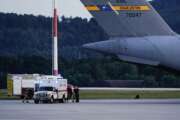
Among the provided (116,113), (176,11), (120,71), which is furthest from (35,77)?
(176,11)

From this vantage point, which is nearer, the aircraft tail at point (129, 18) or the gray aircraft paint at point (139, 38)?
the gray aircraft paint at point (139, 38)

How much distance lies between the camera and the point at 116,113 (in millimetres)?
37719

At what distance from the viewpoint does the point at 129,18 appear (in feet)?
163

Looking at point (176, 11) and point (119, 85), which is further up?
point (176, 11)

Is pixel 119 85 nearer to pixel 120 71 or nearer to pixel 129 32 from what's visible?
pixel 120 71

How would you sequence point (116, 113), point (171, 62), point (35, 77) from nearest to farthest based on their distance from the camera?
point (116, 113), point (171, 62), point (35, 77)

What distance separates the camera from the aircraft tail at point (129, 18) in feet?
162

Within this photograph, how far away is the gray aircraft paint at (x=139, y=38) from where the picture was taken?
160ft

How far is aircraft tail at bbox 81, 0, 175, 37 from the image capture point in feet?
162

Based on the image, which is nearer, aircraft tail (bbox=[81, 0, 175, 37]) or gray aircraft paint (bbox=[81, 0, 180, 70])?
gray aircraft paint (bbox=[81, 0, 180, 70])

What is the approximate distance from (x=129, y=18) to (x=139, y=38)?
160 centimetres

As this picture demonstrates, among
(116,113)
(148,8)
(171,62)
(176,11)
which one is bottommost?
(116,113)

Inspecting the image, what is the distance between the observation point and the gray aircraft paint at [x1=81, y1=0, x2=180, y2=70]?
160ft

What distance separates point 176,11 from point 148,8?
125681 mm
